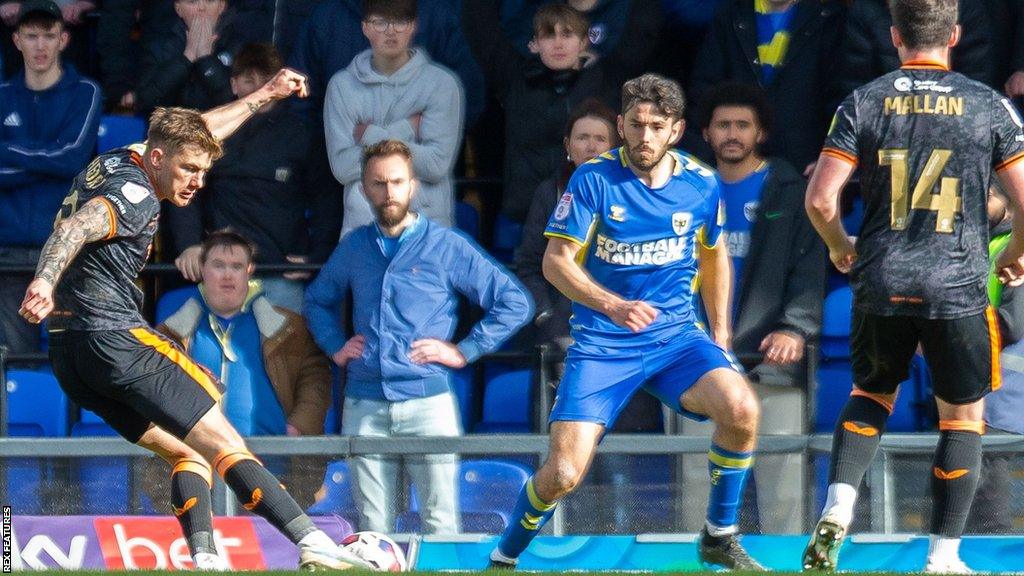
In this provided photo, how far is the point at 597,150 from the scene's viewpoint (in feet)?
25.7

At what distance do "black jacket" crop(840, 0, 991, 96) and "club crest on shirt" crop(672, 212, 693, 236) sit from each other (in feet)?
6.83

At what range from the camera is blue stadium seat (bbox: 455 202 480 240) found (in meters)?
9.10

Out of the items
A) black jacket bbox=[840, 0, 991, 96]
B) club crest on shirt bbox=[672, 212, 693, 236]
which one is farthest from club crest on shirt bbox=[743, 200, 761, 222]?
club crest on shirt bbox=[672, 212, 693, 236]

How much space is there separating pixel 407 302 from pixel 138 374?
71.2 inches

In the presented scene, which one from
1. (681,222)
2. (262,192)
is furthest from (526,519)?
(262,192)

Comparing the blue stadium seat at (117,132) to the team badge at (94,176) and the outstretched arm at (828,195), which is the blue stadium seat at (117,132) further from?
the outstretched arm at (828,195)

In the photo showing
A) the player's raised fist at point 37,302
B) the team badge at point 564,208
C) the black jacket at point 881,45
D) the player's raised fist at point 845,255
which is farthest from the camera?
the black jacket at point 881,45

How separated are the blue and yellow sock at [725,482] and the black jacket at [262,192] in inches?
115

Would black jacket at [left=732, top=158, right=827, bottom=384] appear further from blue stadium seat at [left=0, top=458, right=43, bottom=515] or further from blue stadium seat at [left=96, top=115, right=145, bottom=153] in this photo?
blue stadium seat at [left=96, top=115, right=145, bottom=153]

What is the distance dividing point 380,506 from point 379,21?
2507mm

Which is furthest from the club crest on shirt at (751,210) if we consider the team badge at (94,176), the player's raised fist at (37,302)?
the player's raised fist at (37,302)

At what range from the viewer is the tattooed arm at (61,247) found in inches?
216

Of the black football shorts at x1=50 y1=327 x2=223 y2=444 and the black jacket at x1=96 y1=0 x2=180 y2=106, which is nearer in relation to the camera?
the black football shorts at x1=50 y1=327 x2=223 y2=444

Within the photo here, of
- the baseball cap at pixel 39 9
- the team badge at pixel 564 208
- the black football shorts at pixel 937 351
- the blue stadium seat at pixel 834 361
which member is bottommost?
the blue stadium seat at pixel 834 361
